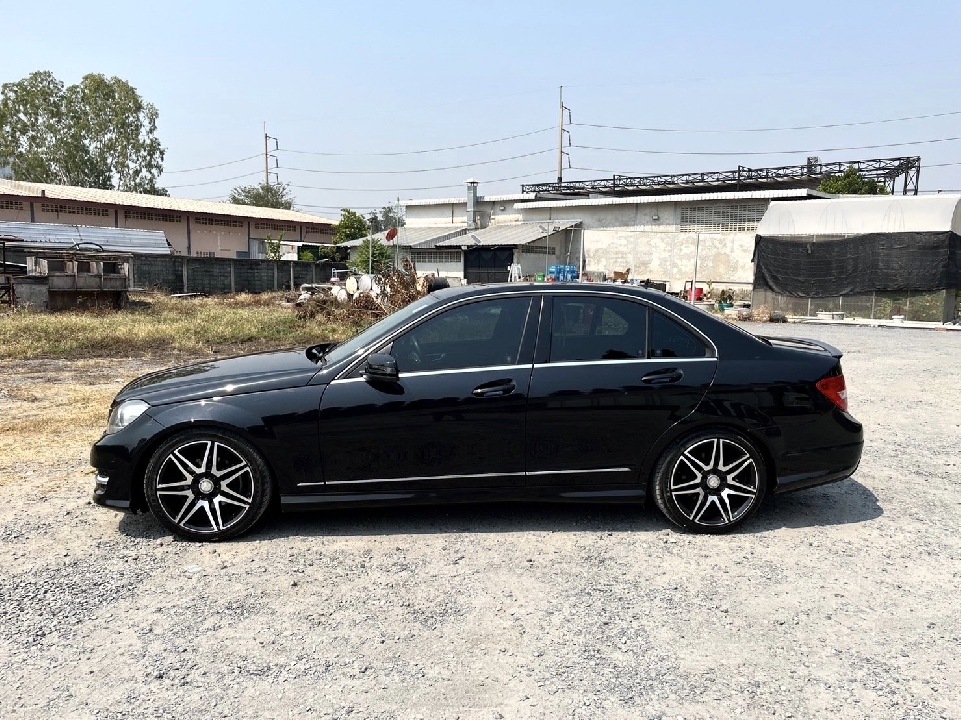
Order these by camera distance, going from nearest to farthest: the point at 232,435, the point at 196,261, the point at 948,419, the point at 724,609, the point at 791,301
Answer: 1. the point at 724,609
2. the point at 232,435
3. the point at 948,419
4. the point at 791,301
5. the point at 196,261

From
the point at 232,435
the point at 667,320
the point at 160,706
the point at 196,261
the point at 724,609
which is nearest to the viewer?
the point at 160,706

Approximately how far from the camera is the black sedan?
4.41m

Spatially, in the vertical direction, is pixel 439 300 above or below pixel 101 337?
above

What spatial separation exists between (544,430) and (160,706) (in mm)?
2518

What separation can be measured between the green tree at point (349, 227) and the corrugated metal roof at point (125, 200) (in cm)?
345

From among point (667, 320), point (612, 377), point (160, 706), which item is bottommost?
point (160, 706)

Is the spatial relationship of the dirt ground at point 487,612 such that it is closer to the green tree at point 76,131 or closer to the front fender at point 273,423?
the front fender at point 273,423

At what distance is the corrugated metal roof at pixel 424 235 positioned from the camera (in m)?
47.3

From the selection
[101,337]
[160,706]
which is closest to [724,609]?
[160,706]

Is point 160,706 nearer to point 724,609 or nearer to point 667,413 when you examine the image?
point 724,609

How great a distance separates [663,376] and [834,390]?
1.18 metres

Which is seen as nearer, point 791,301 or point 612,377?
point 612,377

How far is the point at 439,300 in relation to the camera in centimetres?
488

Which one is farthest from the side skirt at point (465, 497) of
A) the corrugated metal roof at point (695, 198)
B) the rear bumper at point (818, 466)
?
the corrugated metal roof at point (695, 198)
